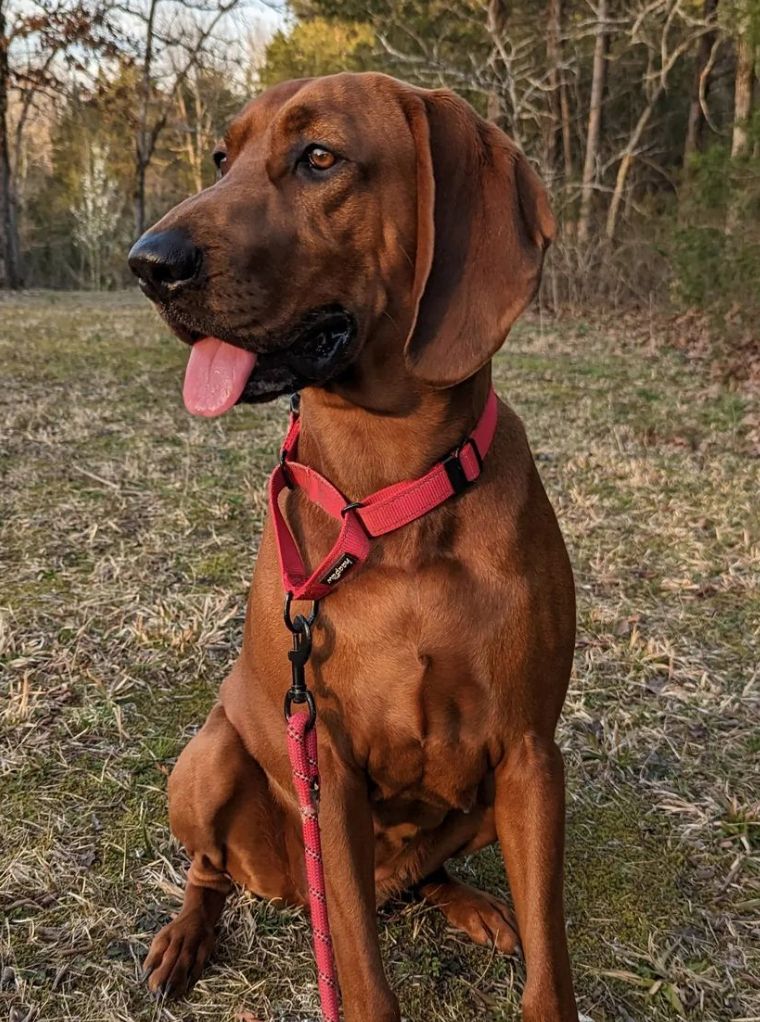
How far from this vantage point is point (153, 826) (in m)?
2.80

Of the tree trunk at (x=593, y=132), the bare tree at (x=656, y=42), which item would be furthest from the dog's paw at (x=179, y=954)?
the tree trunk at (x=593, y=132)

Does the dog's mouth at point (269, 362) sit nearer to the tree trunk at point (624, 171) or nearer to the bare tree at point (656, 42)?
the bare tree at point (656, 42)

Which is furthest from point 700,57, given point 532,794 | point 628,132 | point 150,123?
point 532,794

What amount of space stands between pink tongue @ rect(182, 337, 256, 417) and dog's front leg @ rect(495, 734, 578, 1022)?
39.5 inches

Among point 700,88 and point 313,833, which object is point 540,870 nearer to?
point 313,833

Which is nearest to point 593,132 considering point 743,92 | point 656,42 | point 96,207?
point 656,42

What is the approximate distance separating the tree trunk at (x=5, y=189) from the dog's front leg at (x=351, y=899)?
73.0ft

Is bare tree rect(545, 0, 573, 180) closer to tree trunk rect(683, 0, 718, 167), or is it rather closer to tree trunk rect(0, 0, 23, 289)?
tree trunk rect(683, 0, 718, 167)

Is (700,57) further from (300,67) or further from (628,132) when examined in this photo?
(300,67)

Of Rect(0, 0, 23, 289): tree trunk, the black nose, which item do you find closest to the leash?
the black nose

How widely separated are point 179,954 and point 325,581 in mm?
1136

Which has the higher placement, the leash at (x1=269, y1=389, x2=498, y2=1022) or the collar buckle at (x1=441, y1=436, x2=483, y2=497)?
the collar buckle at (x1=441, y1=436, x2=483, y2=497)

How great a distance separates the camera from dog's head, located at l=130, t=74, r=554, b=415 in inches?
74.7

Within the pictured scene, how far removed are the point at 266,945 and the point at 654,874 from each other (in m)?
1.17
